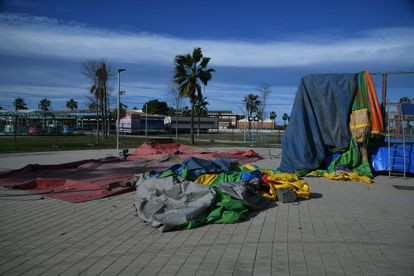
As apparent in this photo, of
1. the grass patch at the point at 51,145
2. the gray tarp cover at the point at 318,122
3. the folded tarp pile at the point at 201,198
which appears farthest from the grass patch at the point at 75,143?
the folded tarp pile at the point at 201,198

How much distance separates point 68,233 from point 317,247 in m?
3.65

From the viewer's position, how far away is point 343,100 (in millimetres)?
12414

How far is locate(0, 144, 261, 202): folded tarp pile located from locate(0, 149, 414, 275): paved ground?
2.83ft

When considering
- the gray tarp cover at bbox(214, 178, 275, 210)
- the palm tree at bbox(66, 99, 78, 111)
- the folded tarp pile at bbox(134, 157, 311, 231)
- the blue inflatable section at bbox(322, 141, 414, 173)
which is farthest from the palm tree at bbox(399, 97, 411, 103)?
the palm tree at bbox(66, 99, 78, 111)

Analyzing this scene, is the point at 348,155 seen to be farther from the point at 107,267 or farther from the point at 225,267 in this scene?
the point at 107,267

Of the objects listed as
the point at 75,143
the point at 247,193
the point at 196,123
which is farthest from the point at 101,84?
the point at 196,123

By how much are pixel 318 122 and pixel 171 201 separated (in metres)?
7.75

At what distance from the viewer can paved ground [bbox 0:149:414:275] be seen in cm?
429

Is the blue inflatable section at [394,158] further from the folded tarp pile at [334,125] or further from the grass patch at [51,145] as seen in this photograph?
the grass patch at [51,145]

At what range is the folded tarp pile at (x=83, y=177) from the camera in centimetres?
879

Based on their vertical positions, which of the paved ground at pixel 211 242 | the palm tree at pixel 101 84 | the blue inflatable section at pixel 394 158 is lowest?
the paved ground at pixel 211 242

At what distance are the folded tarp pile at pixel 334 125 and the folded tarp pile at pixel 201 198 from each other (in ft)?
13.8

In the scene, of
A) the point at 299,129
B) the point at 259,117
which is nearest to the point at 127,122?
the point at 259,117

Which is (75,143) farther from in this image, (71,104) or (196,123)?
(71,104)
